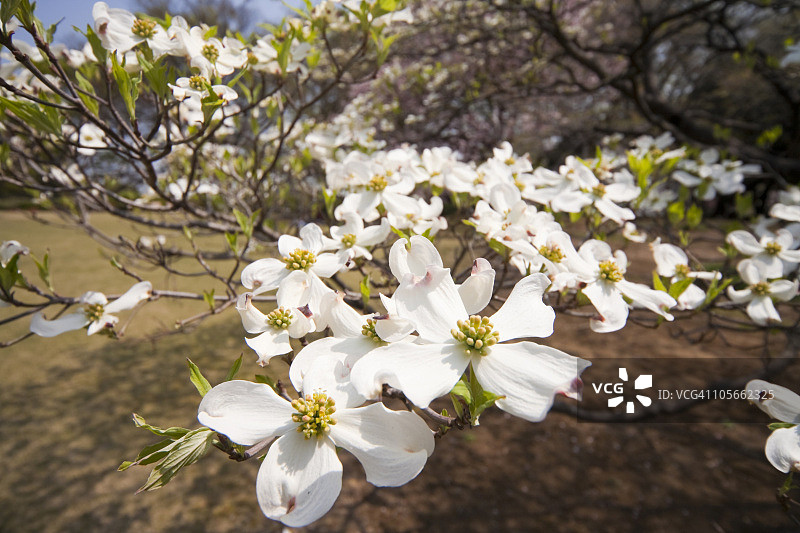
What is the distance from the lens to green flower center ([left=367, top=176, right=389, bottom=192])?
0.96 meters

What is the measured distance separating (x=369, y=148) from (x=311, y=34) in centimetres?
59

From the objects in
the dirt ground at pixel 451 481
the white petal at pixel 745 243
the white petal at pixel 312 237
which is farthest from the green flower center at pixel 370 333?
the dirt ground at pixel 451 481

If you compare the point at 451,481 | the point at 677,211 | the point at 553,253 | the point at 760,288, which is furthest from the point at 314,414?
the point at 451,481

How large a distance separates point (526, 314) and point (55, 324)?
94cm

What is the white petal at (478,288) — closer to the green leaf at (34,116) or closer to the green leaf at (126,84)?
the green leaf at (126,84)

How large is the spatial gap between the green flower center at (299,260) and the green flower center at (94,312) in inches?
19.0

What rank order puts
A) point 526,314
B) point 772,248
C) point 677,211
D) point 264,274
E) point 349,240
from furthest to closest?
point 677,211, point 772,248, point 349,240, point 264,274, point 526,314

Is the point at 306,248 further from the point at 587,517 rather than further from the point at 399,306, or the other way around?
the point at 587,517

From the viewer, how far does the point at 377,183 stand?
0.96 metres

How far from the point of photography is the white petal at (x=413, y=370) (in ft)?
1.51

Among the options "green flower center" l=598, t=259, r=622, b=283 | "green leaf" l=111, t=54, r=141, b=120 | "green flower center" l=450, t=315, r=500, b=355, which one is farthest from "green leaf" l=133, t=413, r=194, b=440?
"green flower center" l=598, t=259, r=622, b=283

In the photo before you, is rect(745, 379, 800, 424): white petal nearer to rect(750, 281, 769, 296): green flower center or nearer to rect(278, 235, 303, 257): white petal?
rect(750, 281, 769, 296): green flower center

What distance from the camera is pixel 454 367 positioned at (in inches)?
20.0

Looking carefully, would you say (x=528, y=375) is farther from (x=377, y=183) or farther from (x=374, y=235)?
(x=377, y=183)
